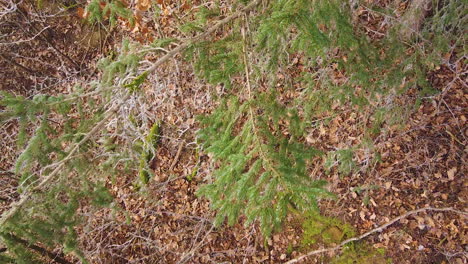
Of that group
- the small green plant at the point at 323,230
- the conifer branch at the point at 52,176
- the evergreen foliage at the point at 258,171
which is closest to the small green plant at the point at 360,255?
the small green plant at the point at 323,230

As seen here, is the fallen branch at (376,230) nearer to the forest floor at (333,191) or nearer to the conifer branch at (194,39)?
the forest floor at (333,191)

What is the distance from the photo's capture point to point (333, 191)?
14.8ft

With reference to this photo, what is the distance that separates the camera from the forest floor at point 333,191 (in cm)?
400

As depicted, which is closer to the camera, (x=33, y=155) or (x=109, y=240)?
(x=33, y=155)

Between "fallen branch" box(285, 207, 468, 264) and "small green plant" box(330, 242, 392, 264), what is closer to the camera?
"fallen branch" box(285, 207, 468, 264)

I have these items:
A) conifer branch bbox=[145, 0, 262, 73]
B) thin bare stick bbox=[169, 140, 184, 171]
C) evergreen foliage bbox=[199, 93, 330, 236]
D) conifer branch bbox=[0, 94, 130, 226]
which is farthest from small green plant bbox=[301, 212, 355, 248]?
conifer branch bbox=[0, 94, 130, 226]

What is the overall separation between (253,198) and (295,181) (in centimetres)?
24

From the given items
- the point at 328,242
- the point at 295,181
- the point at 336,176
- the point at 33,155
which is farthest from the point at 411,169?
the point at 33,155

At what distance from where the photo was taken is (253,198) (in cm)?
192

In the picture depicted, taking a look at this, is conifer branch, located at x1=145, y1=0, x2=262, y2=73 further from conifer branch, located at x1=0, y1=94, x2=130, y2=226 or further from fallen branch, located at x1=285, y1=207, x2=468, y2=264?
fallen branch, located at x1=285, y1=207, x2=468, y2=264

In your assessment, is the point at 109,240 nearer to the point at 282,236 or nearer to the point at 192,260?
the point at 192,260

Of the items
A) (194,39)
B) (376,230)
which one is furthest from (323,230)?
(194,39)

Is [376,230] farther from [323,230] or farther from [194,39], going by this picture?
[194,39]

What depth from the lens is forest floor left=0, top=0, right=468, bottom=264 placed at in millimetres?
4000
